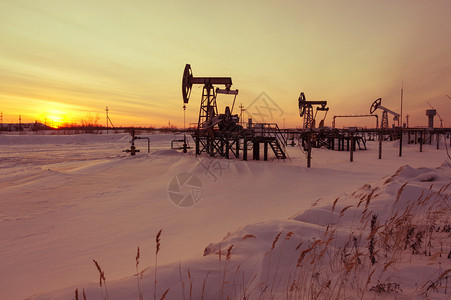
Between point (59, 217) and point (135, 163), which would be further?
point (135, 163)

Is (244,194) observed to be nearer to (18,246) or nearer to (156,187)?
(156,187)

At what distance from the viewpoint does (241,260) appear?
3.12 meters

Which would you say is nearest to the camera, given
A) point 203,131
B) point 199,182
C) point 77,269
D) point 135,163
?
point 77,269

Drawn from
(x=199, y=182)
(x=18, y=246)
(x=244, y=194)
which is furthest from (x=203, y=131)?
(x=18, y=246)

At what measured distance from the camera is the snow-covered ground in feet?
8.43

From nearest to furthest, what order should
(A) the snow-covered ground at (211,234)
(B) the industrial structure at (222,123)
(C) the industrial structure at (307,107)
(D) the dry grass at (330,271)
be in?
(D) the dry grass at (330,271) → (A) the snow-covered ground at (211,234) → (B) the industrial structure at (222,123) → (C) the industrial structure at (307,107)

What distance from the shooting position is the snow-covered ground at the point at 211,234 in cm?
257

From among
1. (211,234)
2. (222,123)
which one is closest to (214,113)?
(222,123)

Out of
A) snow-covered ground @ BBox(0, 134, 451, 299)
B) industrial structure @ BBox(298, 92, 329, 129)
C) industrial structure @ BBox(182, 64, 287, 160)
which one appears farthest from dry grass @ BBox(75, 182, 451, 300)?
industrial structure @ BBox(298, 92, 329, 129)

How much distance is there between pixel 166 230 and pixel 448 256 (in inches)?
211

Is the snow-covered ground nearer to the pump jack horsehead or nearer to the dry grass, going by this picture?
the dry grass

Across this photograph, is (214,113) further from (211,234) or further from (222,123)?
(211,234)

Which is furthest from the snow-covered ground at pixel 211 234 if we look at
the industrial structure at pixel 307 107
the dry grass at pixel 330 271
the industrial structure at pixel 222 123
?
the industrial structure at pixel 307 107

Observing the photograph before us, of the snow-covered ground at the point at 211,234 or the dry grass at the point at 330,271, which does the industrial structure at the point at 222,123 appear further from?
the dry grass at the point at 330,271
